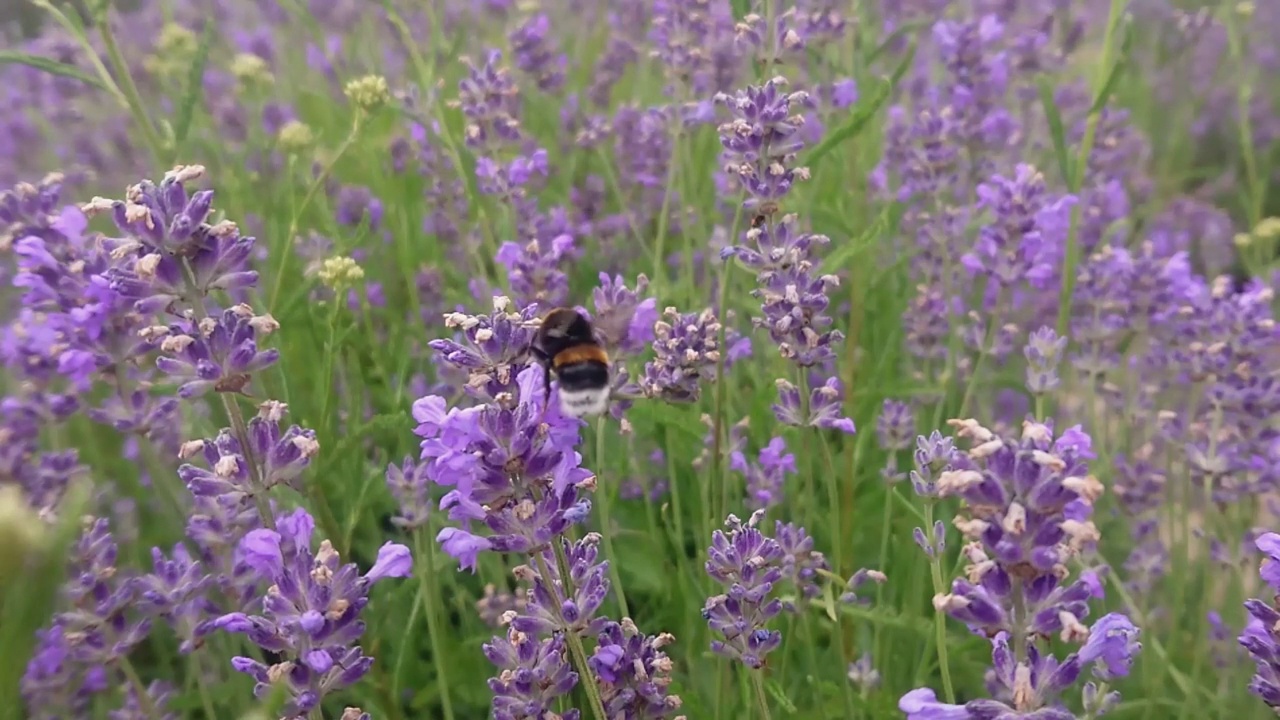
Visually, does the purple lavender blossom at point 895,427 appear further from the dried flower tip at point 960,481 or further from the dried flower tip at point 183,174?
the dried flower tip at point 183,174

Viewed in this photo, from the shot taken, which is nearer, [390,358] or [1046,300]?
[390,358]

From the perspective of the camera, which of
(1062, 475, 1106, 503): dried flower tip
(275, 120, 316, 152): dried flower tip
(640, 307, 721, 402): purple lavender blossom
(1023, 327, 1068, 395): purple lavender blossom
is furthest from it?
(275, 120, 316, 152): dried flower tip

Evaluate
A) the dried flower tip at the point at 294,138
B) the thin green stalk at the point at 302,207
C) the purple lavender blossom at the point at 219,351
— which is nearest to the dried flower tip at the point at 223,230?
the purple lavender blossom at the point at 219,351

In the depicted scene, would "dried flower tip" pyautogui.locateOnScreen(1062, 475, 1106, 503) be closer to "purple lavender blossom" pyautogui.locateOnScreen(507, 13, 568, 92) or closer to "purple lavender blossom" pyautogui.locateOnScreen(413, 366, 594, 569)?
"purple lavender blossom" pyautogui.locateOnScreen(413, 366, 594, 569)

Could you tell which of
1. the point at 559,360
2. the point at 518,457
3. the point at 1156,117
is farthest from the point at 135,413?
the point at 1156,117

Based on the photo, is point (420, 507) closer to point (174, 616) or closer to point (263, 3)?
point (174, 616)

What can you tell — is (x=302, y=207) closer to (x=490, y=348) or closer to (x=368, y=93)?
(x=368, y=93)

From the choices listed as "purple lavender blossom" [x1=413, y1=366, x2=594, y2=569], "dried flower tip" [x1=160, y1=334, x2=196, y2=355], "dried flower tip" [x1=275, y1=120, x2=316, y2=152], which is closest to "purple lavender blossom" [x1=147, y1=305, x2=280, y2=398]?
"dried flower tip" [x1=160, y1=334, x2=196, y2=355]
